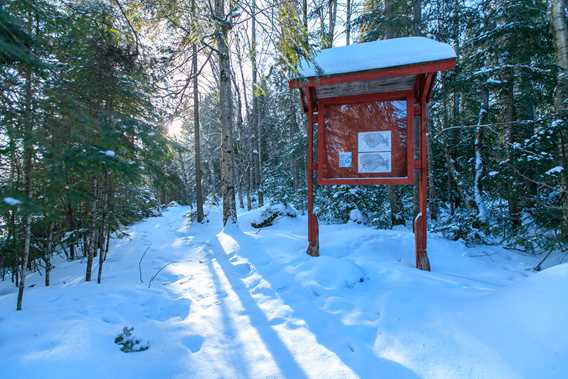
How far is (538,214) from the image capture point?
4.84 metres

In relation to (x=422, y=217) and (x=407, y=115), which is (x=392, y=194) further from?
(x=407, y=115)

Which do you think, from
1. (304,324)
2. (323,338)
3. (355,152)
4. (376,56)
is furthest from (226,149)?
(323,338)

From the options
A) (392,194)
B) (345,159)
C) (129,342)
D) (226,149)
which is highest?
(226,149)

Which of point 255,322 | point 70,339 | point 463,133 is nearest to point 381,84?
point 255,322

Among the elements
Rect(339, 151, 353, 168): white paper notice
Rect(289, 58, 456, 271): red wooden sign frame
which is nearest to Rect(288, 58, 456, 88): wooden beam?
Rect(289, 58, 456, 271): red wooden sign frame

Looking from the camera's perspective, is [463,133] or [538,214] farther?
[463,133]

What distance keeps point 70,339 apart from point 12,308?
1486 millimetres

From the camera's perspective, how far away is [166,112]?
6039 mm

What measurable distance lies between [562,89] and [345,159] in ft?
11.0

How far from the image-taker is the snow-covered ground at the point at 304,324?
2.02 meters

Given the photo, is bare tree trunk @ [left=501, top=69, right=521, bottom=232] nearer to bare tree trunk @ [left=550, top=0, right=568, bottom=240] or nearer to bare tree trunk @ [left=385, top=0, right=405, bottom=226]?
bare tree trunk @ [left=550, top=0, right=568, bottom=240]

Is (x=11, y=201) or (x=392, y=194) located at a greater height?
(x=11, y=201)

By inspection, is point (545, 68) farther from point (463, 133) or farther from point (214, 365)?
point (214, 365)

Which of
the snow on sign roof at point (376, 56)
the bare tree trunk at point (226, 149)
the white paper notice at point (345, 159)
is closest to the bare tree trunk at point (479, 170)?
the snow on sign roof at point (376, 56)
